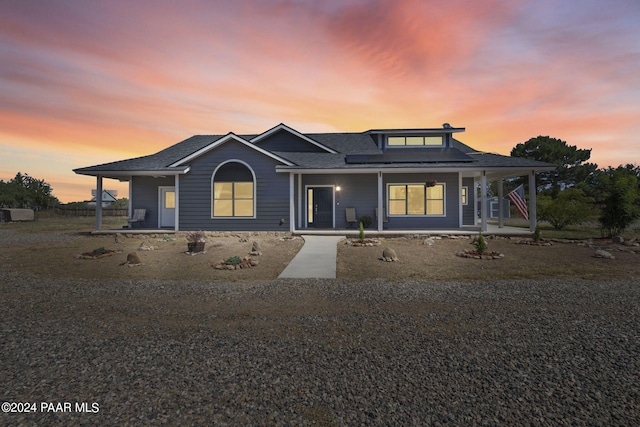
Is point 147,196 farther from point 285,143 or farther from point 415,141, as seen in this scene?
point 415,141

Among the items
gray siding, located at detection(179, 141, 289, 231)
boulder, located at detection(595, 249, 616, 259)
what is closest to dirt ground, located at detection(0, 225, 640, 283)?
boulder, located at detection(595, 249, 616, 259)

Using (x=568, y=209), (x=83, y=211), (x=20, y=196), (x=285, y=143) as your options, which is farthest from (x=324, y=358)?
(x=20, y=196)

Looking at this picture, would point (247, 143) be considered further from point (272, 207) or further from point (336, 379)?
point (336, 379)

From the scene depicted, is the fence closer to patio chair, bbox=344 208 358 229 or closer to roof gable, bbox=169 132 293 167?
roof gable, bbox=169 132 293 167

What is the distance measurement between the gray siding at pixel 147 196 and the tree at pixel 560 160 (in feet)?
127

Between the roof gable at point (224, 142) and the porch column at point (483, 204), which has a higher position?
the roof gable at point (224, 142)

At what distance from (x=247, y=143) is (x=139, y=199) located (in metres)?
6.58

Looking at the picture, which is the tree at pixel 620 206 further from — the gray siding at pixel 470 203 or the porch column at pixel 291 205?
the porch column at pixel 291 205

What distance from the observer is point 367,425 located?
7.25 ft

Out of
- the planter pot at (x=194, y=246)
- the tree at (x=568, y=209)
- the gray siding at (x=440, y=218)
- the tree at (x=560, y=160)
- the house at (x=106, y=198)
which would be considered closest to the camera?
the planter pot at (x=194, y=246)

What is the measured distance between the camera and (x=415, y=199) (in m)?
15.8

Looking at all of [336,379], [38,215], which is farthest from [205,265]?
[38,215]

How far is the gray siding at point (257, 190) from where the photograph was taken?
14.2 m

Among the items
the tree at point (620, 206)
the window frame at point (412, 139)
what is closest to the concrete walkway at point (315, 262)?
the window frame at point (412, 139)
